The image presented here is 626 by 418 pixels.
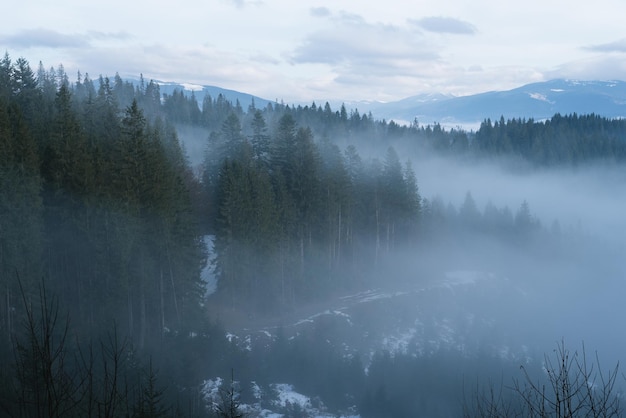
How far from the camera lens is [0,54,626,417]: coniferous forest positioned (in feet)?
83.3

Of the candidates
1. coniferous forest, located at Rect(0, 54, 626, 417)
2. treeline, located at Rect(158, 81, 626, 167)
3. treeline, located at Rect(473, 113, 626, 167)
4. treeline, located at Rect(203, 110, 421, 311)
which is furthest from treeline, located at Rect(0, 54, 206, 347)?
treeline, located at Rect(473, 113, 626, 167)

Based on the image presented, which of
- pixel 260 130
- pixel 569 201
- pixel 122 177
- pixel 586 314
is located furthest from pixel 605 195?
pixel 122 177

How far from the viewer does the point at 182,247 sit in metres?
34.8

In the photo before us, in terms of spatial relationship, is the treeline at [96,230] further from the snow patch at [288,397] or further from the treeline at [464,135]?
the treeline at [464,135]

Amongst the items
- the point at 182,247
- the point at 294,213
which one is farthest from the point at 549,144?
the point at 182,247

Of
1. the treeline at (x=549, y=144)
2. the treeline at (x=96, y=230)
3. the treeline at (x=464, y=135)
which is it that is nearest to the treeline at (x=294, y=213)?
the treeline at (x=96, y=230)

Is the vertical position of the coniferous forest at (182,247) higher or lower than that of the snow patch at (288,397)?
higher

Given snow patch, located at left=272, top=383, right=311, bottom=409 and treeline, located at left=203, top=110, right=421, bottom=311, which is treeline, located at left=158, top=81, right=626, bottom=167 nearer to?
Answer: treeline, located at left=203, top=110, right=421, bottom=311

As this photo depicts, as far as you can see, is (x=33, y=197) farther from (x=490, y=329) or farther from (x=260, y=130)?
(x=490, y=329)

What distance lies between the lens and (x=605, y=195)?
128 m

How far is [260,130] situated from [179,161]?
8.72 m

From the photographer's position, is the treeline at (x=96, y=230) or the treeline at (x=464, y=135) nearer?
the treeline at (x=96, y=230)

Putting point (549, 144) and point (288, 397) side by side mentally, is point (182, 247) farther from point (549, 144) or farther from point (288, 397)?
point (549, 144)

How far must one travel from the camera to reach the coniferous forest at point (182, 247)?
2539 cm
